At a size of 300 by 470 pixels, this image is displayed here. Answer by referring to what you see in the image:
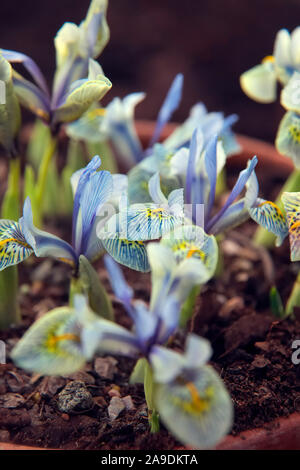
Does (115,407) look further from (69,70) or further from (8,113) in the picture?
(69,70)

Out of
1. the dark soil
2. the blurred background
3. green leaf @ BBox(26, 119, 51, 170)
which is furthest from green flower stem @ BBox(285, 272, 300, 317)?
the blurred background

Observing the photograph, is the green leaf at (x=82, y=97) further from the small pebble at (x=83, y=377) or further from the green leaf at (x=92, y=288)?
the small pebble at (x=83, y=377)

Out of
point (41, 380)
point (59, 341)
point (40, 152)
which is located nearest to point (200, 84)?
point (40, 152)

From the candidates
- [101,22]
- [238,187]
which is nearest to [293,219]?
[238,187]

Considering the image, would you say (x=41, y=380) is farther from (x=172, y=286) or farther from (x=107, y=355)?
(x=172, y=286)

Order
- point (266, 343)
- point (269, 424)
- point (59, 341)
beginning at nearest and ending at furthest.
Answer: point (59, 341), point (269, 424), point (266, 343)

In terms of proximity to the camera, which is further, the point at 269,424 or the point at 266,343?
the point at 266,343

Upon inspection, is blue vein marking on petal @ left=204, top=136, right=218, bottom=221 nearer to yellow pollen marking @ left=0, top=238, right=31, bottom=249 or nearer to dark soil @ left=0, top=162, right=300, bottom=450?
dark soil @ left=0, top=162, right=300, bottom=450
